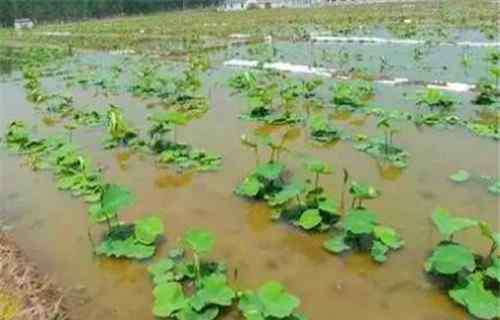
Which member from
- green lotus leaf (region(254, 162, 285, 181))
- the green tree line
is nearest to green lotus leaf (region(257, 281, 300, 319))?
green lotus leaf (region(254, 162, 285, 181))

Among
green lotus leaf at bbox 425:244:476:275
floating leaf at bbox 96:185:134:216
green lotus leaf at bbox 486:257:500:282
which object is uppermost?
floating leaf at bbox 96:185:134:216

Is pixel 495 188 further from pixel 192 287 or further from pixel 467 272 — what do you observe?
pixel 192 287

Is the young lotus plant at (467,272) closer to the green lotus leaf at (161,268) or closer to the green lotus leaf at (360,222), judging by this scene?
the green lotus leaf at (360,222)

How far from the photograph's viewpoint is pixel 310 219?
559 cm

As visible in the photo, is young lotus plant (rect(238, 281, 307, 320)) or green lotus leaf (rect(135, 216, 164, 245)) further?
green lotus leaf (rect(135, 216, 164, 245))

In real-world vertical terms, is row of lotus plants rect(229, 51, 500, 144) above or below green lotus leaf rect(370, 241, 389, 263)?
above

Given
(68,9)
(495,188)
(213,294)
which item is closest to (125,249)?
(213,294)

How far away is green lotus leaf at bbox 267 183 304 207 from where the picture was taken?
19.5ft

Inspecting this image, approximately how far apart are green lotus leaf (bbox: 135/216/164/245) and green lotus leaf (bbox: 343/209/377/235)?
6.36ft

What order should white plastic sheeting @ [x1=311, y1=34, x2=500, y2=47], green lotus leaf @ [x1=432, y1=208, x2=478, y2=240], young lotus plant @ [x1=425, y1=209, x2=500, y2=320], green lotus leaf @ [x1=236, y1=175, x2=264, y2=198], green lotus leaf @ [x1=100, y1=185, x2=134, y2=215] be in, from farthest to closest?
white plastic sheeting @ [x1=311, y1=34, x2=500, y2=47], green lotus leaf @ [x1=236, y1=175, x2=264, y2=198], green lotus leaf @ [x1=100, y1=185, x2=134, y2=215], green lotus leaf @ [x1=432, y1=208, x2=478, y2=240], young lotus plant @ [x1=425, y1=209, x2=500, y2=320]

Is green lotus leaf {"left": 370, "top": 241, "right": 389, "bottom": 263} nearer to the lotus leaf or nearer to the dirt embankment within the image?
the lotus leaf

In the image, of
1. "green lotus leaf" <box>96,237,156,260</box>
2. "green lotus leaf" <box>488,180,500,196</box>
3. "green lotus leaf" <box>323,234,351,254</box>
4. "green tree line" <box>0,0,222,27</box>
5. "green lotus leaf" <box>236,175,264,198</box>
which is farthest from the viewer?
"green tree line" <box>0,0,222,27</box>

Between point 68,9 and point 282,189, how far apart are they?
54.5 metres

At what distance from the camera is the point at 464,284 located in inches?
173
